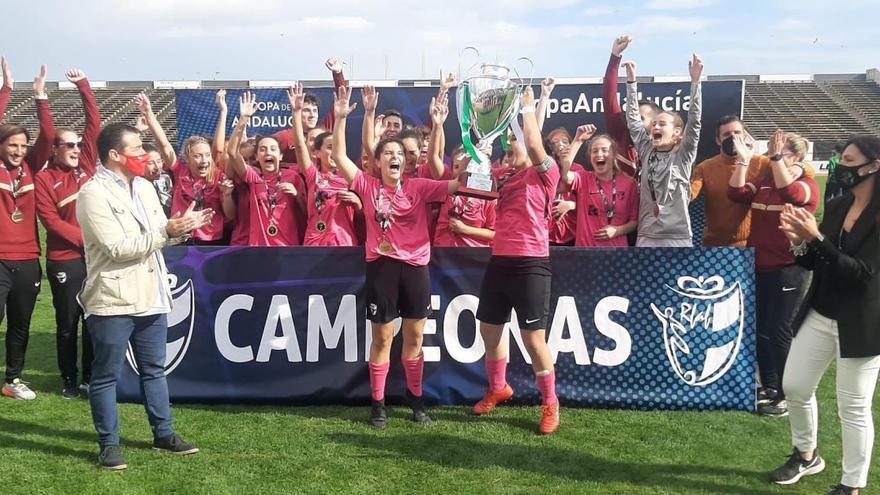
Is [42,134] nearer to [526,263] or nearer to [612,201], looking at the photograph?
[526,263]

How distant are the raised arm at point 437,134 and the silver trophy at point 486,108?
0.29 metres

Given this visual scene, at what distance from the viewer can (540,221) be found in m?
4.48

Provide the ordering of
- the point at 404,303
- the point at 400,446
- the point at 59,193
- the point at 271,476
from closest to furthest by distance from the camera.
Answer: the point at 271,476 → the point at 400,446 → the point at 404,303 → the point at 59,193

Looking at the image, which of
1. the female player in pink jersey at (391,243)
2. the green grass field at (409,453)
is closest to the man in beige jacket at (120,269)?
the green grass field at (409,453)

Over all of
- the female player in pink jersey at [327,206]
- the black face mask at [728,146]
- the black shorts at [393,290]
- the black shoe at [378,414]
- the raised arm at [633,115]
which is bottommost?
the black shoe at [378,414]

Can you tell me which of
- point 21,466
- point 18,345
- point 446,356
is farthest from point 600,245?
point 18,345

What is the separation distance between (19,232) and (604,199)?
439 centimetres

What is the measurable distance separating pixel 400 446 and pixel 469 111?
2132 millimetres

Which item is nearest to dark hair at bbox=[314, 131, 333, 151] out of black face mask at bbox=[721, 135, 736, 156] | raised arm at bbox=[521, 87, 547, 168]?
raised arm at bbox=[521, 87, 547, 168]

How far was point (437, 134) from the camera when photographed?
4824 mm

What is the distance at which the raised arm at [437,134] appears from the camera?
15.1 ft

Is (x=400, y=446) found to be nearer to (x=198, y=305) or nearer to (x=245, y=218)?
(x=198, y=305)

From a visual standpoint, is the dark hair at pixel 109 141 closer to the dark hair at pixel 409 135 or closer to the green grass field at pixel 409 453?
the green grass field at pixel 409 453

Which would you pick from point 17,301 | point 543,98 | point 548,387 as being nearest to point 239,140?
point 17,301
